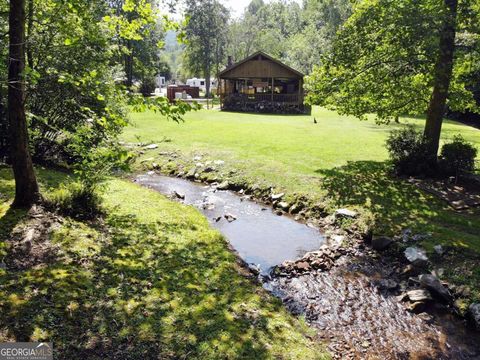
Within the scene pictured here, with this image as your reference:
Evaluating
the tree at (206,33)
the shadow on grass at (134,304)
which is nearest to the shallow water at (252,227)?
the shadow on grass at (134,304)

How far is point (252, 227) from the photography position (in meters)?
10.2

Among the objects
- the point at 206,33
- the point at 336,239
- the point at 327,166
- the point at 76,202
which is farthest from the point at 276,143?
the point at 206,33

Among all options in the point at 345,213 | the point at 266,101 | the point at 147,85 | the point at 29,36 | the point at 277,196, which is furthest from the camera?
the point at 147,85

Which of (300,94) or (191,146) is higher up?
(300,94)

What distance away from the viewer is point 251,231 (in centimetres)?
998

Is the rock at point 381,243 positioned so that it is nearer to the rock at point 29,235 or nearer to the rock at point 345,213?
the rock at point 345,213

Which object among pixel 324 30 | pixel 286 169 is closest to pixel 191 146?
pixel 286 169

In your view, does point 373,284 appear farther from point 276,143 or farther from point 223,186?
point 276,143

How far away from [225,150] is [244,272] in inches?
423

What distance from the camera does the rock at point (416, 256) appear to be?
7669mm

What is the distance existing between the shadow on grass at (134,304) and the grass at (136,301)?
0.01 m

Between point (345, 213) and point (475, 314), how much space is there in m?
4.45

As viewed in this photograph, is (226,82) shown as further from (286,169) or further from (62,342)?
(62,342)

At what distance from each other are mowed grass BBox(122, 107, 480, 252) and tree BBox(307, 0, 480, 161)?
101 inches
